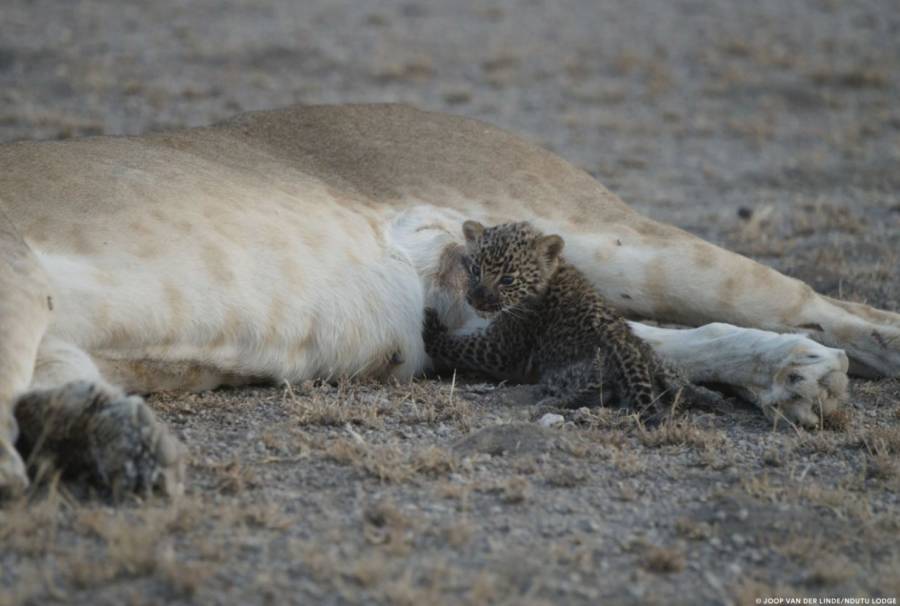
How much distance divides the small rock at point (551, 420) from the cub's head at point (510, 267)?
73 cm

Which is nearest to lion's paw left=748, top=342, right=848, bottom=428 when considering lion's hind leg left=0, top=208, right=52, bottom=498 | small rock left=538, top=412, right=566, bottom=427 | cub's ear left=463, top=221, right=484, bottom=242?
small rock left=538, top=412, right=566, bottom=427

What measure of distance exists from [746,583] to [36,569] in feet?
5.44

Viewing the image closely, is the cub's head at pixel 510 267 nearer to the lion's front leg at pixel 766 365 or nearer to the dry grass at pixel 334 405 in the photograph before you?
the lion's front leg at pixel 766 365

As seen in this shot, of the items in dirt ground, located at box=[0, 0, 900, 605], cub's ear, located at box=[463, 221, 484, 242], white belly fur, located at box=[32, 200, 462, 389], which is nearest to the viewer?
dirt ground, located at box=[0, 0, 900, 605]

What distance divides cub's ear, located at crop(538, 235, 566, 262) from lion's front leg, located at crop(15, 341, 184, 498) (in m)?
1.98

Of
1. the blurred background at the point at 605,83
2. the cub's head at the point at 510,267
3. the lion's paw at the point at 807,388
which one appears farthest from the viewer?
the blurred background at the point at 605,83

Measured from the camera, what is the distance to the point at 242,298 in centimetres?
448

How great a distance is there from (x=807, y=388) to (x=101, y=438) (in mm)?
2405

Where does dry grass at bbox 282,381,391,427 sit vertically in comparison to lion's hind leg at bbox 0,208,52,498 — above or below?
below

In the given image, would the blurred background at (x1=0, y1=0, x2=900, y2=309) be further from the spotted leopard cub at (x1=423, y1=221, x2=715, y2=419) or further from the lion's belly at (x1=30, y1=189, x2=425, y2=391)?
the lion's belly at (x1=30, y1=189, x2=425, y2=391)

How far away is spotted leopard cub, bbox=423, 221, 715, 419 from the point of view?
450 centimetres

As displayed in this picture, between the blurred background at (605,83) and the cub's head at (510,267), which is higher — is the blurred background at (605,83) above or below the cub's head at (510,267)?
below

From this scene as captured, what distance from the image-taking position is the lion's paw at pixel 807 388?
14.6 ft

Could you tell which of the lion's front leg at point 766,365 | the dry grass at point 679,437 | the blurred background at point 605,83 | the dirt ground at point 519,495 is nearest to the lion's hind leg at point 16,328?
the dirt ground at point 519,495
